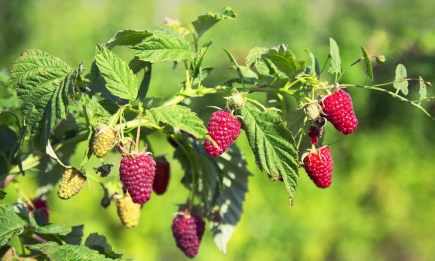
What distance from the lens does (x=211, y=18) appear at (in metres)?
0.81

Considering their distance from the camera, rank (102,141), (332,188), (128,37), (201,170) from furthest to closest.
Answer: (332,188) < (201,170) < (128,37) < (102,141)

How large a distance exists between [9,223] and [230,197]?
1.28 feet

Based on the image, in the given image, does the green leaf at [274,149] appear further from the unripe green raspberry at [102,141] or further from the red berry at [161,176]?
the red berry at [161,176]

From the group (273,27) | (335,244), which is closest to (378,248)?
(335,244)

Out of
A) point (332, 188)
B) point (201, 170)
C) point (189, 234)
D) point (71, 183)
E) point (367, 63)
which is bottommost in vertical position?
point (332, 188)

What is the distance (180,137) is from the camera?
2.56ft

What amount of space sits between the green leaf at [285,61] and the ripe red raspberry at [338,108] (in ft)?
0.19

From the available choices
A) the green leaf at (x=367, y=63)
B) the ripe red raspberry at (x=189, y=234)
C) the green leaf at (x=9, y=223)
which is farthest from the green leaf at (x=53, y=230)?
the green leaf at (x=367, y=63)

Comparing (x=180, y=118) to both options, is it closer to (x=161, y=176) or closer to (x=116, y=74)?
(x=116, y=74)

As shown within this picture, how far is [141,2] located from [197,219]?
19410 mm

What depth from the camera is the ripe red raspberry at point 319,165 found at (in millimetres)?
766

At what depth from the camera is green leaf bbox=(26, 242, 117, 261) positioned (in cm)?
68

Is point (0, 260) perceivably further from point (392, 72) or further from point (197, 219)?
point (392, 72)

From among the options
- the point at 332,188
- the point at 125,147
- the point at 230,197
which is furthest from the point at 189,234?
the point at 332,188
